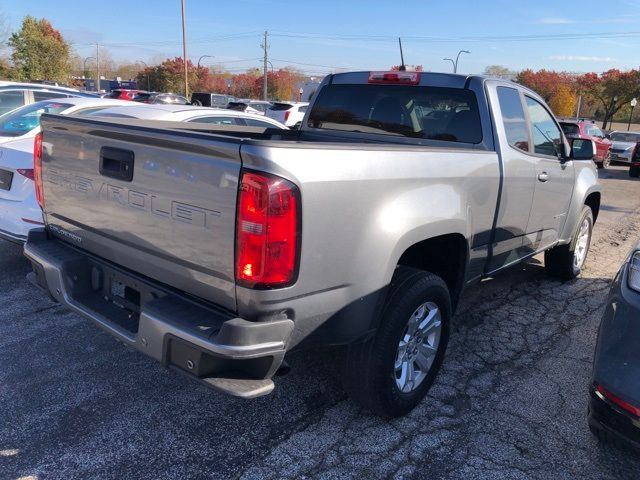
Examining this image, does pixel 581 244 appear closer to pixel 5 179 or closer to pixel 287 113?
pixel 5 179

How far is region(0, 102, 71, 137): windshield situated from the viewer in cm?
648

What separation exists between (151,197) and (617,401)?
7.47ft

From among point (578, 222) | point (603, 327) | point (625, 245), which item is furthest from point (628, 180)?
point (603, 327)

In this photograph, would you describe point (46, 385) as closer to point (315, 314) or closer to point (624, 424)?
point (315, 314)

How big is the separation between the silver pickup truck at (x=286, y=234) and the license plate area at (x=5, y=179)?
1905 mm

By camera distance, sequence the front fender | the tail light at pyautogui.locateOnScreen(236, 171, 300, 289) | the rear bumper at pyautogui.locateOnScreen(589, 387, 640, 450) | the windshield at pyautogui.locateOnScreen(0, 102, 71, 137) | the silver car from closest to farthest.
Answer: the tail light at pyautogui.locateOnScreen(236, 171, 300, 289)
the rear bumper at pyautogui.locateOnScreen(589, 387, 640, 450)
the front fender
the windshield at pyautogui.locateOnScreen(0, 102, 71, 137)
the silver car

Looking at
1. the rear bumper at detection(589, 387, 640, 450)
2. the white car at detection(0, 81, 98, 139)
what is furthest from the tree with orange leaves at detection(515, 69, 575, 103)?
the rear bumper at detection(589, 387, 640, 450)

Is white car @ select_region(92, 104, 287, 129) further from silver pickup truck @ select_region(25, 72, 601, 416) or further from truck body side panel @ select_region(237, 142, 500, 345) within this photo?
truck body side panel @ select_region(237, 142, 500, 345)

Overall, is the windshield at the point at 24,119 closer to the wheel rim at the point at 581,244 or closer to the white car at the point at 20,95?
the white car at the point at 20,95

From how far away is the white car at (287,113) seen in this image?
813 inches

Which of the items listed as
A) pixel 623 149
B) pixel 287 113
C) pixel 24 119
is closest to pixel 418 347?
pixel 24 119

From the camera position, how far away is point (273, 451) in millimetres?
2760

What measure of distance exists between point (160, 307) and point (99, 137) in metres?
0.99

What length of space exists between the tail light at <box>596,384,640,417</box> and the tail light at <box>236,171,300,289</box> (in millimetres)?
1505
